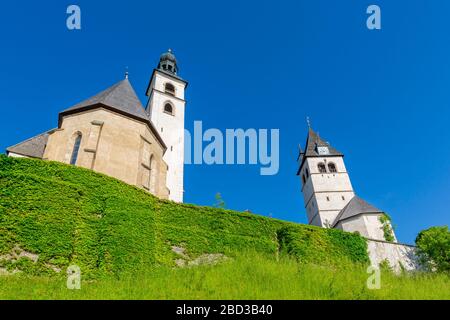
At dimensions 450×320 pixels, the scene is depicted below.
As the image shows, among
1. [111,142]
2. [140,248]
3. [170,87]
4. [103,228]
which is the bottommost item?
[140,248]

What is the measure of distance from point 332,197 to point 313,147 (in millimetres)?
10744

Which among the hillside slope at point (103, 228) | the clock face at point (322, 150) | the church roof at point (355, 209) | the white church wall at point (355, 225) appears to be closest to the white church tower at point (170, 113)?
the hillside slope at point (103, 228)

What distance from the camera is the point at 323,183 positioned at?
155 feet

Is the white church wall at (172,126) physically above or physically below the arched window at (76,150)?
above

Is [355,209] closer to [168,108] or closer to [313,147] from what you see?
[313,147]

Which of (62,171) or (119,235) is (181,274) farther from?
(62,171)

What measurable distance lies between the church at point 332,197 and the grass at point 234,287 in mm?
26823

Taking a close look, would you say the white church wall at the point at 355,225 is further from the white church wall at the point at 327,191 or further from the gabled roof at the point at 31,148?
the gabled roof at the point at 31,148

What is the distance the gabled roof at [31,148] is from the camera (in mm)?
22031

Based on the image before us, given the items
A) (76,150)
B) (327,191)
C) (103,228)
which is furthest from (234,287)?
(327,191)

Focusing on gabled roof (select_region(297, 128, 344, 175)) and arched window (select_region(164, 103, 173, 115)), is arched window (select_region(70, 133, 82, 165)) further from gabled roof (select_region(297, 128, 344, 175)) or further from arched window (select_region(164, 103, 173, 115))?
gabled roof (select_region(297, 128, 344, 175))

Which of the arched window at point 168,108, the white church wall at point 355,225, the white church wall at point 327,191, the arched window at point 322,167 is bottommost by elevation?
the white church wall at point 355,225
